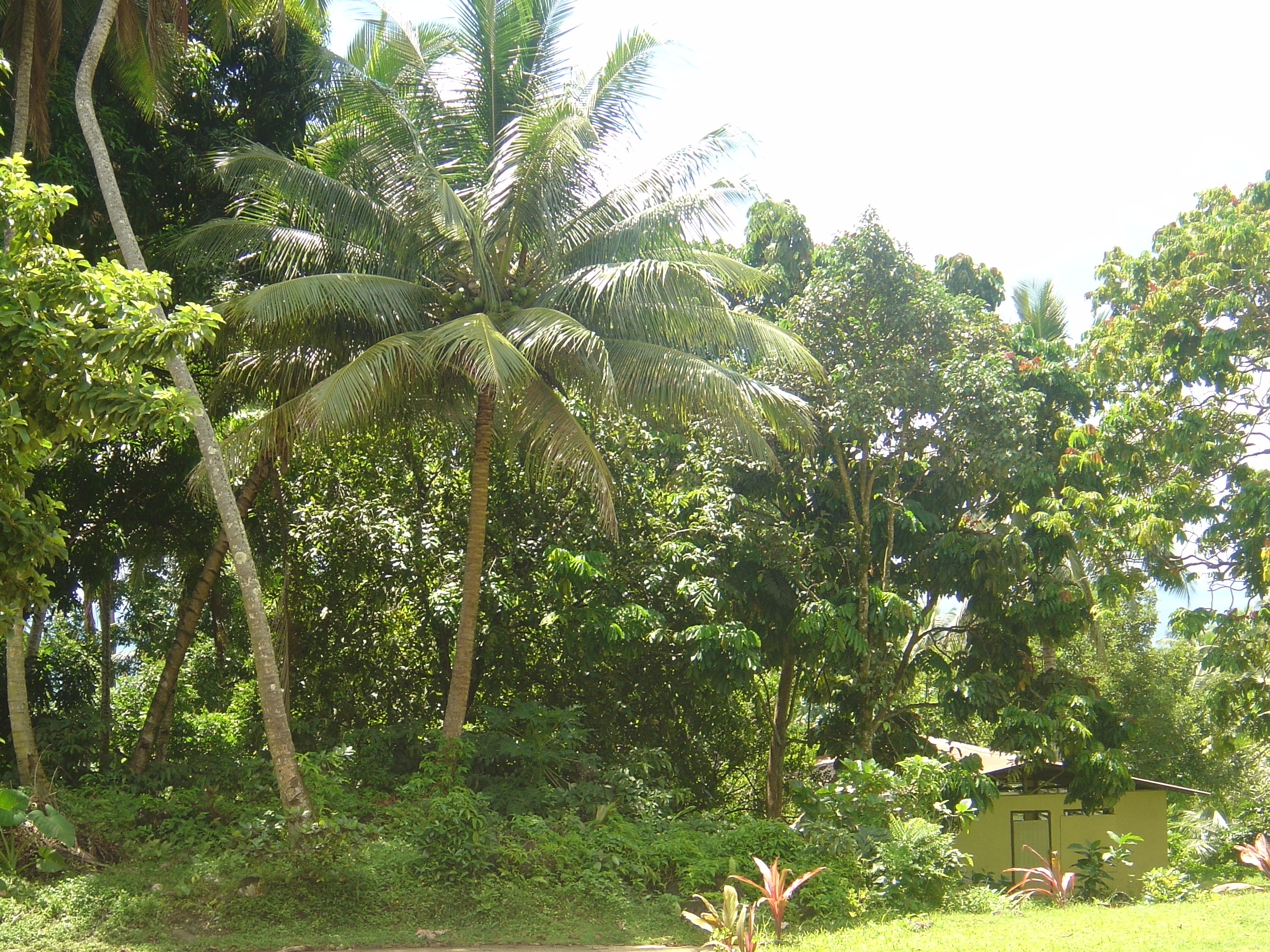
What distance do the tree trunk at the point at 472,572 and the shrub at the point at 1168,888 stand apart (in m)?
7.31

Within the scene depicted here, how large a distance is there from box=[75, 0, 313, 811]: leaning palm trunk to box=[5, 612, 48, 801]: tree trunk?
2312 millimetres

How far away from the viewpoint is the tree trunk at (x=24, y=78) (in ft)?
32.9

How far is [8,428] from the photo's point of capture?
4.89m

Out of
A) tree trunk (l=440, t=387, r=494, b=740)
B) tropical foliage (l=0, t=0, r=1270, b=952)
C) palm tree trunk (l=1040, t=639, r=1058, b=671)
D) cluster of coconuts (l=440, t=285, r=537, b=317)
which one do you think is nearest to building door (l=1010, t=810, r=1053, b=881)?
tropical foliage (l=0, t=0, r=1270, b=952)

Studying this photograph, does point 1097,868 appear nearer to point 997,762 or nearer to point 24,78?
point 997,762

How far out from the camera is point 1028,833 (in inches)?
717

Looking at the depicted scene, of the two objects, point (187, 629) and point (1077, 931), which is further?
point (187, 629)

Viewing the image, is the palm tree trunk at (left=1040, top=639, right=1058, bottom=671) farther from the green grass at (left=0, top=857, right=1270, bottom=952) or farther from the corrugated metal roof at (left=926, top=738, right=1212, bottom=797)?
the green grass at (left=0, top=857, right=1270, bottom=952)

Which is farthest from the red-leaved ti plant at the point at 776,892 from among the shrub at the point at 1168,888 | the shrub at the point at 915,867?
the shrub at the point at 1168,888

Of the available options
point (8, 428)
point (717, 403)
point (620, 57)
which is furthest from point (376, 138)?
point (8, 428)

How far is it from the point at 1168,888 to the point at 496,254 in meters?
9.98

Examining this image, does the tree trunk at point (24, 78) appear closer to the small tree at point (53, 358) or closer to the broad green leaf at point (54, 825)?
the small tree at point (53, 358)

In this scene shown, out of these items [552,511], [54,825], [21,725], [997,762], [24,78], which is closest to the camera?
[54,825]

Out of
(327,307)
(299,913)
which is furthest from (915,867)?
(327,307)
